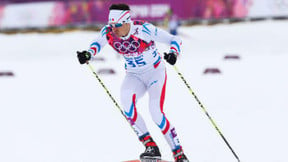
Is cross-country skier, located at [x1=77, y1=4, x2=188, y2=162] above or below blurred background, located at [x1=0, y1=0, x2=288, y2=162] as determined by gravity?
above

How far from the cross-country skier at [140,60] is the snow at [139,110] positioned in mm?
885

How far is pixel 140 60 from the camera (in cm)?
548

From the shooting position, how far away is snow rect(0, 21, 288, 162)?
6684 mm

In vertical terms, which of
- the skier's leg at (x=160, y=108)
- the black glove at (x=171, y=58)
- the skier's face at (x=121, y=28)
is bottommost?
the skier's leg at (x=160, y=108)

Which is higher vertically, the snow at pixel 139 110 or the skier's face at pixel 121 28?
the skier's face at pixel 121 28

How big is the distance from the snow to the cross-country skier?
0.88m

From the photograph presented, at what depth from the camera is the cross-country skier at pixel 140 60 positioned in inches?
211

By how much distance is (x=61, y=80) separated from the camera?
13836mm

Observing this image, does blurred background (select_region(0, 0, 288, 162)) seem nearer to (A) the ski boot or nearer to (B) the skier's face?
(A) the ski boot

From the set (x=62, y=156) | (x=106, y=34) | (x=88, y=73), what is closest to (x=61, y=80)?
(x=88, y=73)

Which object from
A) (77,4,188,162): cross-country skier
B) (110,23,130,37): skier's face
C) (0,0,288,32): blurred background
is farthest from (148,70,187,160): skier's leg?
(0,0,288,32): blurred background

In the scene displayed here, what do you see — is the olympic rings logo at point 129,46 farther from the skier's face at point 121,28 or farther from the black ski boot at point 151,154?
the black ski boot at point 151,154

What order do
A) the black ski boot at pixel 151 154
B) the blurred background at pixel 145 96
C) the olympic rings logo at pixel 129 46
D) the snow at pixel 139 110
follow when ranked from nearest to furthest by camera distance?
the olympic rings logo at pixel 129 46 < the black ski boot at pixel 151 154 < the snow at pixel 139 110 < the blurred background at pixel 145 96

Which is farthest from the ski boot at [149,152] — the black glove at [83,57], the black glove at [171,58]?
the black glove at [83,57]
